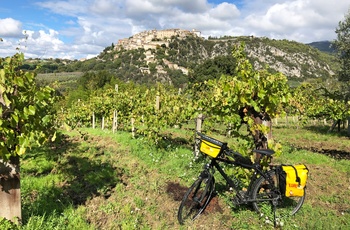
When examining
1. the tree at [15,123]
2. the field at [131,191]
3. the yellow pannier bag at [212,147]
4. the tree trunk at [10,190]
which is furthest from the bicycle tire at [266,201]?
the tree trunk at [10,190]

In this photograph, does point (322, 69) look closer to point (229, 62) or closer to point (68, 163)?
point (229, 62)

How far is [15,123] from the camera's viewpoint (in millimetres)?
3205

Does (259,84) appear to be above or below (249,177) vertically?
above

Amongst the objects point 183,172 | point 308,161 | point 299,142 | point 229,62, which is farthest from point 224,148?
point 229,62

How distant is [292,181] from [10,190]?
14.3 feet

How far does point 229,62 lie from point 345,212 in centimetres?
4644

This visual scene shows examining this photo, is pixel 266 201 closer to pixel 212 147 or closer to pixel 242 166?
pixel 242 166

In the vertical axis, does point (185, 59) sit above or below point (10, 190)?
above

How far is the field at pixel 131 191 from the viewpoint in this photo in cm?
459

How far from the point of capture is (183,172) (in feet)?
22.7

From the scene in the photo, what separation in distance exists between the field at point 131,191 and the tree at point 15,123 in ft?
1.27

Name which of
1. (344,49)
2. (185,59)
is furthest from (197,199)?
(185,59)

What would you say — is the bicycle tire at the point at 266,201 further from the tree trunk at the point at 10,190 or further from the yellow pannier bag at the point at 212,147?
the tree trunk at the point at 10,190

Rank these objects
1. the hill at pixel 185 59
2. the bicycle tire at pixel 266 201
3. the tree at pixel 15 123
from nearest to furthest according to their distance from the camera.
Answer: the tree at pixel 15 123 < the bicycle tire at pixel 266 201 < the hill at pixel 185 59
